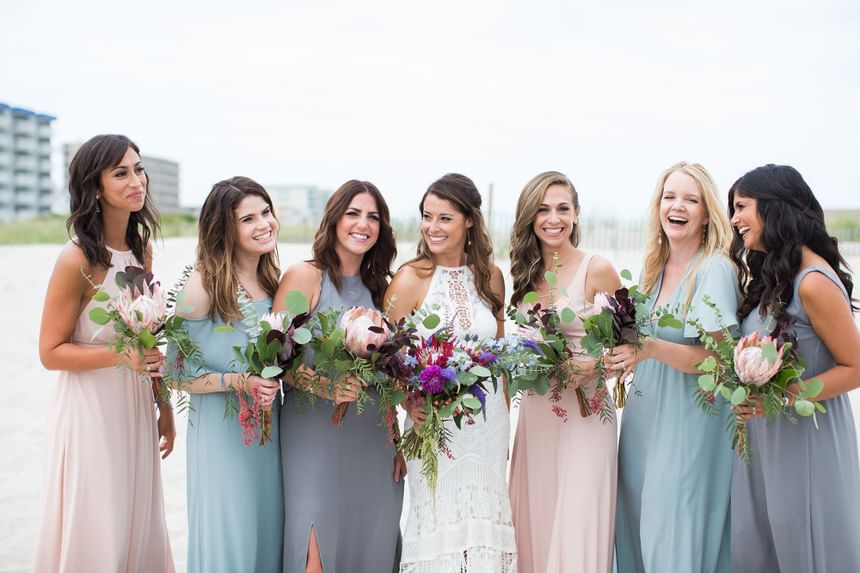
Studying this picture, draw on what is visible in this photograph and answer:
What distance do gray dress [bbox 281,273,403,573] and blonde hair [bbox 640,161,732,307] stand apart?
1.85m

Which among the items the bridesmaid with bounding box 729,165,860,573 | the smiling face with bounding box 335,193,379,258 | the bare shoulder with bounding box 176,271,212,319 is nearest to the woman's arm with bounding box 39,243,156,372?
the bare shoulder with bounding box 176,271,212,319

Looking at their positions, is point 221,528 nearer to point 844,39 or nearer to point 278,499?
point 278,499

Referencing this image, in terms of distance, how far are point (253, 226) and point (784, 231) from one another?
3.00 meters

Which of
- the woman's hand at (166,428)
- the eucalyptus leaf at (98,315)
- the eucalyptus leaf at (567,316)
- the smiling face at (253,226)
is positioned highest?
the smiling face at (253,226)

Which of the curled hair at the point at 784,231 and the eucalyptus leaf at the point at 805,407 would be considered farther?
the curled hair at the point at 784,231

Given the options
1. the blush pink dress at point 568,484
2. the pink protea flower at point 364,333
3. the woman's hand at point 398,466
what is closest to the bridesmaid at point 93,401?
the pink protea flower at point 364,333

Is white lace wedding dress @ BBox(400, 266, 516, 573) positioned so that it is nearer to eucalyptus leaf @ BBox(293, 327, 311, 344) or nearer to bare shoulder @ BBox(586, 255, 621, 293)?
bare shoulder @ BBox(586, 255, 621, 293)

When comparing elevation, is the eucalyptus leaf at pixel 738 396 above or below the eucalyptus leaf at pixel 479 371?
below

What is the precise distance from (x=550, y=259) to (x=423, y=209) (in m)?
0.90

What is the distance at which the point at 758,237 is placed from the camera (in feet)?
13.9

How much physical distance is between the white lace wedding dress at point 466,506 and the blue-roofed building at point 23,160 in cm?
9661

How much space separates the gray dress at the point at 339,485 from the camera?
14.5 ft

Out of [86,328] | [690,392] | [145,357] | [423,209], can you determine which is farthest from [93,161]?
[690,392]

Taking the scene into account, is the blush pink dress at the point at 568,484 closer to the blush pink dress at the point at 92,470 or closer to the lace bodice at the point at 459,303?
the lace bodice at the point at 459,303
